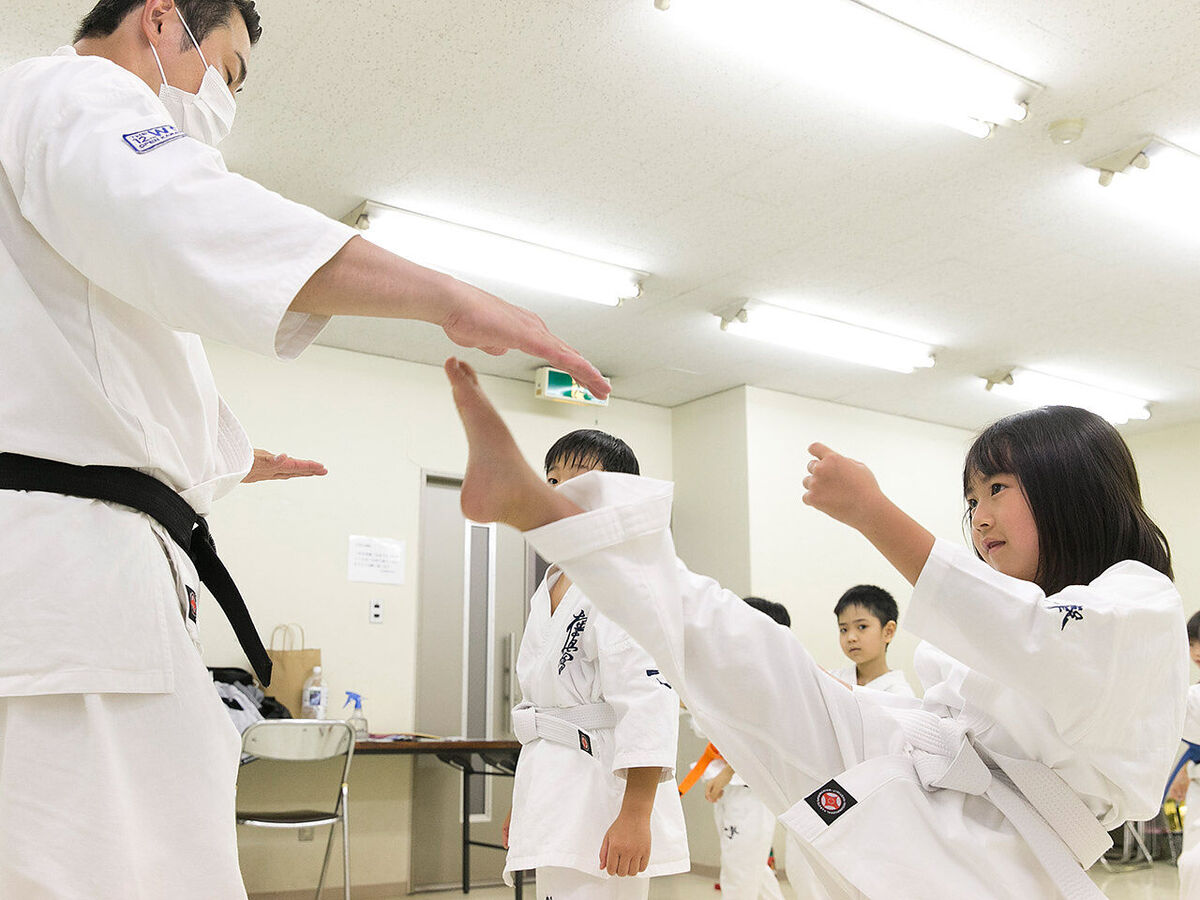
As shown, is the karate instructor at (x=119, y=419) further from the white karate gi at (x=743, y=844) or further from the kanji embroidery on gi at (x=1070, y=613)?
the white karate gi at (x=743, y=844)

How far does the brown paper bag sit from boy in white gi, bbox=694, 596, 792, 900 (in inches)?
89.0

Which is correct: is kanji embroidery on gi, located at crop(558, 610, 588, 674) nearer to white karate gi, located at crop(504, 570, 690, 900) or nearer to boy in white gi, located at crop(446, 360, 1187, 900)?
white karate gi, located at crop(504, 570, 690, 900)

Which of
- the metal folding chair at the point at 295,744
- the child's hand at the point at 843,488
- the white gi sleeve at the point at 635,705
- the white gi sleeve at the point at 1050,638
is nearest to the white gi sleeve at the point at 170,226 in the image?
the child's hand at the point at 843,488

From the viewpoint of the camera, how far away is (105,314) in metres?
1.10

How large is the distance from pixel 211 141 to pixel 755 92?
8.35 ft

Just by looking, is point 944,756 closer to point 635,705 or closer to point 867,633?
point 635,705

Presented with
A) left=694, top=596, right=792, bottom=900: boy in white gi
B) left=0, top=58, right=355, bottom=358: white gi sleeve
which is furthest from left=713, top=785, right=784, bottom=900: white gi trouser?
left=0, top=58, right=355, bottom=358: white gi sleeve

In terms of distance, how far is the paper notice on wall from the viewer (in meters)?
5.81

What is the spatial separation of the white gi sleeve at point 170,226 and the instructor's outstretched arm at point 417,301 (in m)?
0.02

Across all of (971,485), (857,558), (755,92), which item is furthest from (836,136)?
(857,558)

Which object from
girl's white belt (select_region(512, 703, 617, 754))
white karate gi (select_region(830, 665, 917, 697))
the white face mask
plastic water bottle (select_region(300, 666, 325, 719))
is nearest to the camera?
the white face mask

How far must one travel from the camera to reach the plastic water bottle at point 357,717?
5.30 meters

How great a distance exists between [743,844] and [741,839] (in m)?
0.02

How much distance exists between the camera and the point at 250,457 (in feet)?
4.68
